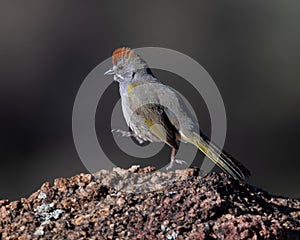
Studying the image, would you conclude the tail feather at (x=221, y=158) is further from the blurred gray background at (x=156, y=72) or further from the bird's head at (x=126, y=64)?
the blurred gray background at (x=156, y=72)

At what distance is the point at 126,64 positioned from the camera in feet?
27.2

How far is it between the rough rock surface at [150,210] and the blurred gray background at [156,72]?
22.5 ft

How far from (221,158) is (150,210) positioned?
5.70ft

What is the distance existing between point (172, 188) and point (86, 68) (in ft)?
41.3

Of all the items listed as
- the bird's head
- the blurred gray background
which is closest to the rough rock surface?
the bird's head

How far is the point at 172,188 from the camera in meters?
5.97

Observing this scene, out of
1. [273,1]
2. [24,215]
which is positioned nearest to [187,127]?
[24,215]

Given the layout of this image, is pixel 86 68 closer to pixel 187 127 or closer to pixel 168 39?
pixel 168 39

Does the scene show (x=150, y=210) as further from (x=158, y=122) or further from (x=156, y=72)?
(x=156, y=72)

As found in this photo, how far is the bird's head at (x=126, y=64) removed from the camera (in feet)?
27.1

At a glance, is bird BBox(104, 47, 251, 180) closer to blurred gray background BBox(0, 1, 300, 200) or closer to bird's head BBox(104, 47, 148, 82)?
bird's head BBox(104, 47, 148, 82)

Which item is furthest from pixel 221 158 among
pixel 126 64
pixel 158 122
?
pixel 126 64

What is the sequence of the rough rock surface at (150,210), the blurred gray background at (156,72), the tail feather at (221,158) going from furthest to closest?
the blurred gray background at (156,72)
the tail feather at (221,158)
the rough rock surface at (150,210)

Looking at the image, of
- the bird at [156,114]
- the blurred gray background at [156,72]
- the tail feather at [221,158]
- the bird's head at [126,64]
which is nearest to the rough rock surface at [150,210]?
the tail feather at [221,158]
